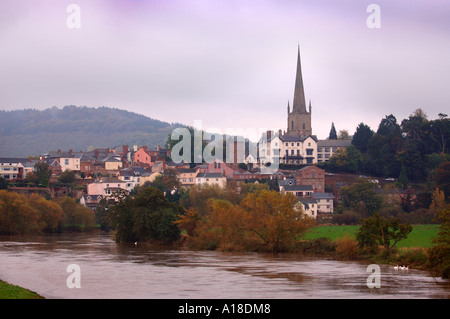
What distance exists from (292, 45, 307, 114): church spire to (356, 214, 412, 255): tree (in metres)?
105

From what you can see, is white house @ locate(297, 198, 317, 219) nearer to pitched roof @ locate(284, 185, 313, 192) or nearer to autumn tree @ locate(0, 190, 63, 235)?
pitched roof @ locate(284, 185, 313, 192)

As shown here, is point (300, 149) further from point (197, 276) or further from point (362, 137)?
point (197, 276)

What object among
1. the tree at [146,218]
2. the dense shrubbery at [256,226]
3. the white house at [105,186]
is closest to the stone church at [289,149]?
the white house at [105,186]

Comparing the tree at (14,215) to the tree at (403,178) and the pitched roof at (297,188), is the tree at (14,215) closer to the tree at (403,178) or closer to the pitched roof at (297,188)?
the pitched roof at (297,188)

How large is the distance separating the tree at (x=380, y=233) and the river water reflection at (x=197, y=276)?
3.06 metres

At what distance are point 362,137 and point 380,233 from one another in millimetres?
84373

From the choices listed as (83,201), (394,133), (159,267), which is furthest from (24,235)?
(394,133)

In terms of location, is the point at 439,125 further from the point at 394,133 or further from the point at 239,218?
the point at 239,218

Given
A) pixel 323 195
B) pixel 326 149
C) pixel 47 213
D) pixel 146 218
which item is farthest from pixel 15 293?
pixel 326 149

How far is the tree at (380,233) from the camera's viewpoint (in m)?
53.0

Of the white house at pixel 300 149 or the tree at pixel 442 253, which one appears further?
the white house at pixel 300 149

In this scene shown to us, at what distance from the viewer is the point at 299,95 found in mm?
159375

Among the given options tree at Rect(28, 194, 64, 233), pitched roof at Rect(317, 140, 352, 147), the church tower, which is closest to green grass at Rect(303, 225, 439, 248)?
tree at Rect(28, 194, 64, 233)

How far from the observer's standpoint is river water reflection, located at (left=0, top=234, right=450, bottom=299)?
121 feet
